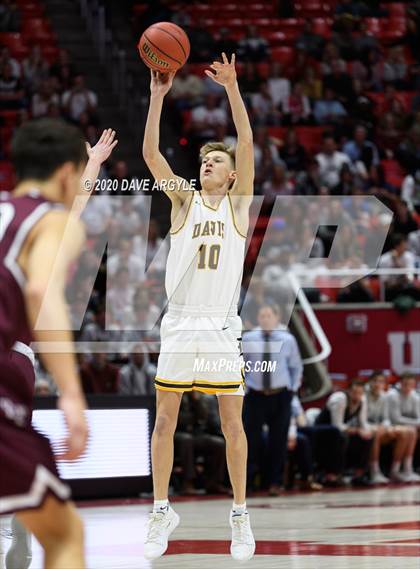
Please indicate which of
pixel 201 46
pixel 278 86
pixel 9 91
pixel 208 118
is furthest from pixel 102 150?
pixel 201 46

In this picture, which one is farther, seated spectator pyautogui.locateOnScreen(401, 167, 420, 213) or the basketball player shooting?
seated spectator pyautogui.locateOnScreen(401, 167, 420, 213)

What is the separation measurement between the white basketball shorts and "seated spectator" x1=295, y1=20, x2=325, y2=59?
15674 millimetres

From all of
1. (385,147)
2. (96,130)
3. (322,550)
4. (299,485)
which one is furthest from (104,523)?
(385,147)

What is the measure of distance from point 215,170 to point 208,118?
39.4 feet

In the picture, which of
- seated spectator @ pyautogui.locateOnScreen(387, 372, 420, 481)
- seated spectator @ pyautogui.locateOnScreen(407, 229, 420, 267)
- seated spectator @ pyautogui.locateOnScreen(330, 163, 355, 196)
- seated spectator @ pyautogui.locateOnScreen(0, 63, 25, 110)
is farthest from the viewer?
seated spectator @ pyautogui.locateOnScreen(0, 63, 25, 110)

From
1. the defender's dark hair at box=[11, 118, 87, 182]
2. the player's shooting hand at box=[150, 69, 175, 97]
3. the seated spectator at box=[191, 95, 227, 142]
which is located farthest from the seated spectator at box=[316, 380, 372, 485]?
the defender's dark hair at box=[11, 118, 87, 182]

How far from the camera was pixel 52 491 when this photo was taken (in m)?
3.82

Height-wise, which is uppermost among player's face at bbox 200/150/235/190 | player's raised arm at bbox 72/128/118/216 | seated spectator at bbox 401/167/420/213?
player's raised arm at bbox 72/128/118/216

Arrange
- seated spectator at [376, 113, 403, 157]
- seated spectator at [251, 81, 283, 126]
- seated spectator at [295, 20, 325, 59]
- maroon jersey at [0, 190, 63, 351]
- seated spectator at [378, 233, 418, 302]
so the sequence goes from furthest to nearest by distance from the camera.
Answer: seated spectator at [295, 20, 325, 59] → seated spectator at [376, 113, 403, 157] → seated spectator at [251, 81, 283, 126] → seated spectator at [378, 233, 418, 302] → maroon jersey at [0, 190, 63, 351]

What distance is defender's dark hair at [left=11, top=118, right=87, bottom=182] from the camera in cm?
408

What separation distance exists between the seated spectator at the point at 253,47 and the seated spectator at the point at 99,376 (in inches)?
386

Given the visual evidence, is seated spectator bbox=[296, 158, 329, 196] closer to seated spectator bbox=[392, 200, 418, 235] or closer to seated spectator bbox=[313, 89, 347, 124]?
seated spectator bbox=[392, 200, 418, 235]

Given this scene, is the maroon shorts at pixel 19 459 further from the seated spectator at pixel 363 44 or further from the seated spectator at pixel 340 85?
the seated spectator at pixel 363 44

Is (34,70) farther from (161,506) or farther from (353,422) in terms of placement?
(161,506)
